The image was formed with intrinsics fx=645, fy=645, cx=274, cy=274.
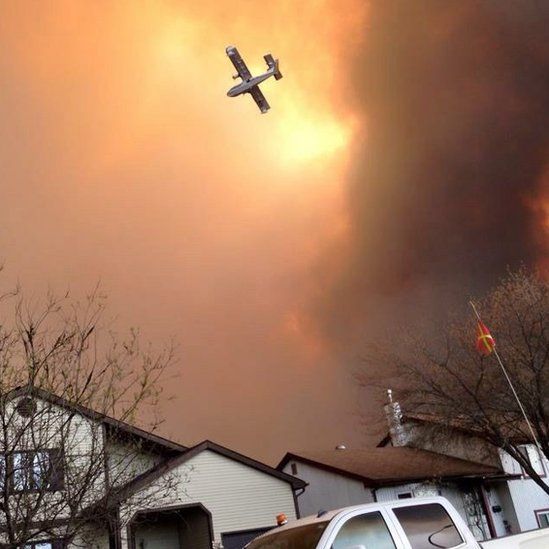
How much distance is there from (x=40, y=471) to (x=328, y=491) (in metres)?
19.3

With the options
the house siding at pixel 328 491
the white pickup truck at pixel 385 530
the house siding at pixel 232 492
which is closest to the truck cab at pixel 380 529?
the white pickup truck at pixel 385 530

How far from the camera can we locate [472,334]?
2592 centimetres

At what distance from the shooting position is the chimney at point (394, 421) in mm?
26516

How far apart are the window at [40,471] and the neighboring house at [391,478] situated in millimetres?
16501

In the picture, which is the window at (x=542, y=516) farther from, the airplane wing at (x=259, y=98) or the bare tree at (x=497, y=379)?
the airplane wing at (x=259, y=98)

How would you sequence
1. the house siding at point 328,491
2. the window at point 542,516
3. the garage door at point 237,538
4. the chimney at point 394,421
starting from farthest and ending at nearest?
1. the window at point 542,516
2. the chimney at point 394,421
3. the house siding at point 328,491
4. the garage door at point 237,538

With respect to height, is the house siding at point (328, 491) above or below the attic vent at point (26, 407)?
below

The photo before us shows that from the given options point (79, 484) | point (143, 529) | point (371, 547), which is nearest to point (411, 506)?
point (371, 547)

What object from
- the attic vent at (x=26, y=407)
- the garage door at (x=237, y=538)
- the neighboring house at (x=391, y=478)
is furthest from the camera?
the neighboring house at (x=391, y=478)

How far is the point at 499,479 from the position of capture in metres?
27.8

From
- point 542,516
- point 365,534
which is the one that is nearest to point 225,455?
point 542,516

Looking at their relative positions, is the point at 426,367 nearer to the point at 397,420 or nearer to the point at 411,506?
the point at 397,420

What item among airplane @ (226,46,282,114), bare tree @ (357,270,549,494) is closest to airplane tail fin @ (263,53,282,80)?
airplane @ (226,46,282,114)

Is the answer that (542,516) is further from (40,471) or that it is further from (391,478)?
(40,471)
